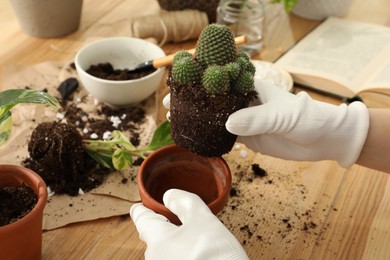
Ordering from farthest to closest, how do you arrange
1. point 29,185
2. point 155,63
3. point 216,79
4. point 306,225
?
point 155,63 < point 306,225 < point 29,185 < point 216,79

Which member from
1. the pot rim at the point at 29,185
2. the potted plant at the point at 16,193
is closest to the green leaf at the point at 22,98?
the potted plant at the point at 16,193

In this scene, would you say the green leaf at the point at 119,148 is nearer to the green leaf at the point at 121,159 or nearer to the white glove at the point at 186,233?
the green leaf at the point at 121,159

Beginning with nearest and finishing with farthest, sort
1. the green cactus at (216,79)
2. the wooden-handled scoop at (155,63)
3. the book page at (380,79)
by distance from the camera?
the green cactus at (216,79), the wooden-handled scoop at (155,63), the book page at (380,79)

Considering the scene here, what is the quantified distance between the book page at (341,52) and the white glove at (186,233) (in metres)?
0.65

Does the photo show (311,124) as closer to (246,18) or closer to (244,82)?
(244,82)

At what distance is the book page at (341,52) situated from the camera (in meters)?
1.19

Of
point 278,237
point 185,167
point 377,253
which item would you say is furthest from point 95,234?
point 377,253

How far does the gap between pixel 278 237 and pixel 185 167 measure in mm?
214

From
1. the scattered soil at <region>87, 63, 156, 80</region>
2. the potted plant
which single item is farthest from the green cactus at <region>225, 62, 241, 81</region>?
the scattered soil at <region>87, 63, 156, 80</region>

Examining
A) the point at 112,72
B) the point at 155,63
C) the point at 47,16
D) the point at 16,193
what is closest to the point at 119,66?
the point at 112,72

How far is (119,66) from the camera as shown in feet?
3.80

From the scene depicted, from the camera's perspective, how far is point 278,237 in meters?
0.82

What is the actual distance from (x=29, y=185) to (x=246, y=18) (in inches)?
33.0

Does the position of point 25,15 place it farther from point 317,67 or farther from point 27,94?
point 317,67
